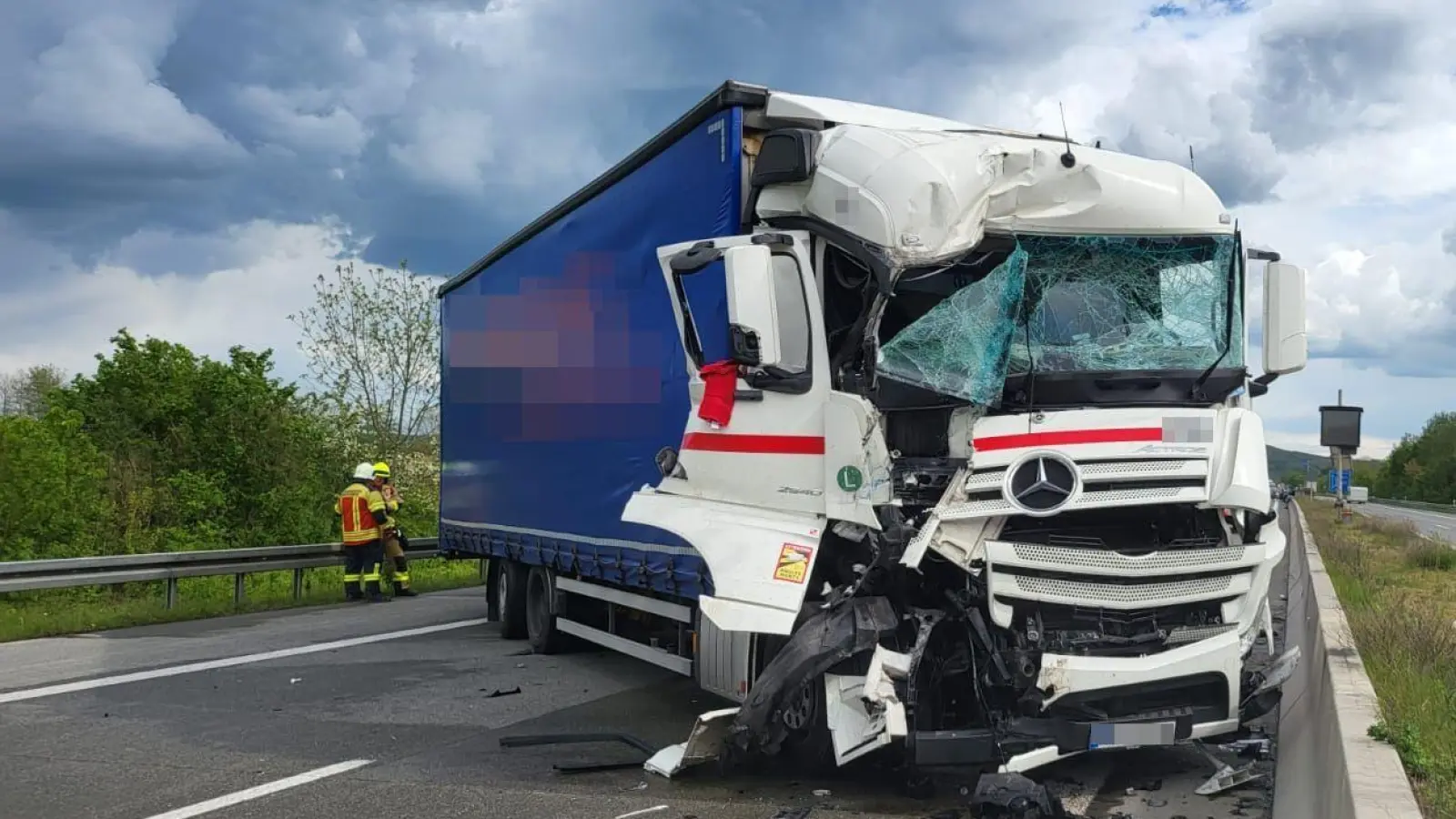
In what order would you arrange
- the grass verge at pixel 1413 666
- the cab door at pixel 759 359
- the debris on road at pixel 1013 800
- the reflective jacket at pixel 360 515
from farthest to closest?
the reflective jacket at pixel 360 515
the cab door at pixel 759 359
the debris on road at pixel 1013 800
the grass verge at pixel 1413 666

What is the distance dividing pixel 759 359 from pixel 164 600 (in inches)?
448

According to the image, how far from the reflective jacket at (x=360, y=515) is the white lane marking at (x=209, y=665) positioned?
313 cm

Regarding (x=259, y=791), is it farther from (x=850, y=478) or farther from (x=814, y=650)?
(x=850, y=478)

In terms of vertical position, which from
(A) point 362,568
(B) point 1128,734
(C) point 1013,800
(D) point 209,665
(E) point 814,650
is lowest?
(D) point 209,665

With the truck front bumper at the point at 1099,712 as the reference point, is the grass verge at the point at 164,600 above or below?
below

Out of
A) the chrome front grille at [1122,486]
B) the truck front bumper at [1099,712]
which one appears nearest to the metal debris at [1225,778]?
the truck front bumper at [1099,712]

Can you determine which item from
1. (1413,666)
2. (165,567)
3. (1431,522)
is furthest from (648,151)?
(1431,522)

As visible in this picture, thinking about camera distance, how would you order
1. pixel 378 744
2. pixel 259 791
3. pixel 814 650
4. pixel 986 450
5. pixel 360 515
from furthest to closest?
pixel 360 515 < pixel 378 744 < pixel 259 791 < pixel 814 650 < pixel 986 450

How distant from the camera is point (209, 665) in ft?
30.7

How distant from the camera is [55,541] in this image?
20.9m

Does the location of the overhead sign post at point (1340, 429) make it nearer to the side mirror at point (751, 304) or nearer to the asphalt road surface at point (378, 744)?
the asphalt road surface at point (378, 744)

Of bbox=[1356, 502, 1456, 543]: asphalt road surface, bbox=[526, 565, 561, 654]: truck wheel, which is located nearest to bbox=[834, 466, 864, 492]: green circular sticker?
bbox=[526, 565, 561, 654]: truck wheel

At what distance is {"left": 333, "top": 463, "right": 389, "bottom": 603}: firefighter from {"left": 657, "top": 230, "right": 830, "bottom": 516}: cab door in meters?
9.58

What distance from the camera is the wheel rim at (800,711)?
17.1 feet
